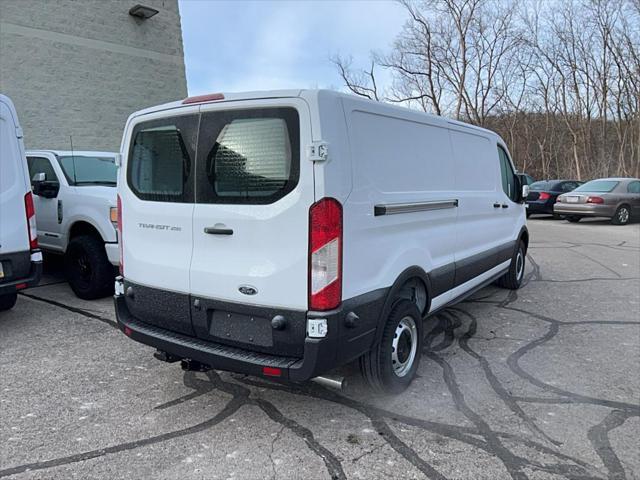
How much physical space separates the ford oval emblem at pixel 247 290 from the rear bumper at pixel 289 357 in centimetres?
36

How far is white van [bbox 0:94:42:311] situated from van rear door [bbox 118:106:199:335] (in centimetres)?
200

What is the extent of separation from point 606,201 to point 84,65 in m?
16.1

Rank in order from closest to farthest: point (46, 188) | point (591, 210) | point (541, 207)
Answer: point (46, 188), point (591, 210), point (541, 207)

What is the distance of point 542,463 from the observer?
2670mm

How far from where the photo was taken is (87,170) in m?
6.68

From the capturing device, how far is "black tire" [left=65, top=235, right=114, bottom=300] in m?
5.79

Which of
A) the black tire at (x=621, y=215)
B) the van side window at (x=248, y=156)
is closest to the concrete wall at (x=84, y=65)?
the van side window at (x=248, y=156)

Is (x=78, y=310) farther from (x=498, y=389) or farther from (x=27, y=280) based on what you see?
(x=498, y=389)

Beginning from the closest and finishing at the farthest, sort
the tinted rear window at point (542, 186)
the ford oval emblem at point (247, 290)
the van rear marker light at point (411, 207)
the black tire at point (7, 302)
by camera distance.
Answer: the ford oval emblem at point (247, 290) → the van rear marker light at point (411, 207) → the black tire at point (7, 302) → the tinted rear window at point (542, 186)

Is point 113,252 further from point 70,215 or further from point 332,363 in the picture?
point 332,363

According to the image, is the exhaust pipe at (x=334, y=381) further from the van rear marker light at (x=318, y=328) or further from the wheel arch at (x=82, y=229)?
the wheel arch at (x=82, y=229)

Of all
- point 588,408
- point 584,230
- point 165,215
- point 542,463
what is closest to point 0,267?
point 165,215

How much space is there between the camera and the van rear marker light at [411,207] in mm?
3096

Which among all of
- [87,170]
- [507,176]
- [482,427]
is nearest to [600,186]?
[507,176]
